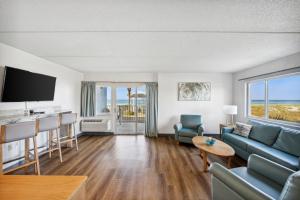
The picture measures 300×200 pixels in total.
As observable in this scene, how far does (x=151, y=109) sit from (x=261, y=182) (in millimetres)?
3718

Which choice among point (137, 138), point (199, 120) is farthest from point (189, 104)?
point (137, 138)

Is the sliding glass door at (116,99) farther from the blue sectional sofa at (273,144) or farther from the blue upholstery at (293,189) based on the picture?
the blue upholstery at (293,189)

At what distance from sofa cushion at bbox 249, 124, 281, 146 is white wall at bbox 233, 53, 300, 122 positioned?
130cm

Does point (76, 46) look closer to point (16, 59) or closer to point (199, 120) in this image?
point (16, 59)

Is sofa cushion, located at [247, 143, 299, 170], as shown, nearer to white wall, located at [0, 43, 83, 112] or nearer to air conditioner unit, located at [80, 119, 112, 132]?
air conditioner unit, located at [80, 119, 112, 132]

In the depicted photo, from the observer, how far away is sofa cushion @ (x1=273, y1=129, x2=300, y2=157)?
2.46 meters

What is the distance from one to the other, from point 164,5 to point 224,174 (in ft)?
6.18

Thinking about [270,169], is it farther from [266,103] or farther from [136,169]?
[266,103]

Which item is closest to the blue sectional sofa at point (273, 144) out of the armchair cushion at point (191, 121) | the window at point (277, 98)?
the window at point (277, 98)

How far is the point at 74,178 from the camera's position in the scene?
3.01ft

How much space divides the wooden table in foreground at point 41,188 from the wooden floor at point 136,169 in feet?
4.48

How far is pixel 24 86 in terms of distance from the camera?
2.73 meters

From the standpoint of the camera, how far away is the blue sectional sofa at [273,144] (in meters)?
2.31

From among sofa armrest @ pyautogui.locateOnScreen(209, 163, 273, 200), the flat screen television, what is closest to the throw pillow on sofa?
sofa armrest @ pyautogui.locateOnScreen(209, 163, 273, 200)
